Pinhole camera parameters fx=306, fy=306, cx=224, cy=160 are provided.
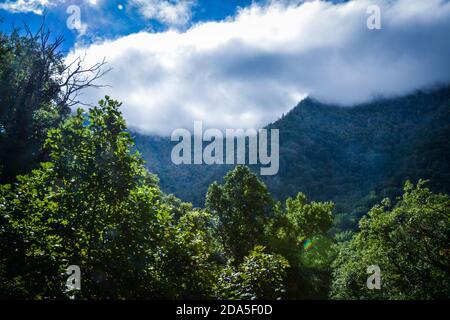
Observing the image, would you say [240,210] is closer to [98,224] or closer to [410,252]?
[410,252]

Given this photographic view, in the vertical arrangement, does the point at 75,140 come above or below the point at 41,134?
below

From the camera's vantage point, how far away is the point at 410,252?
1864 centimetres

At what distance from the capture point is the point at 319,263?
139ft

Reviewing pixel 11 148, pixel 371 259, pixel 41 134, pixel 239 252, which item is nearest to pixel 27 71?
pixel 41 134

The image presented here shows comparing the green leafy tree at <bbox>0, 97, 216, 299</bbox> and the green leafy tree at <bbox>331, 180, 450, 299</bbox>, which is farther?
the green leafy tree at <bbox>331, 180, 450, 299</bbox>

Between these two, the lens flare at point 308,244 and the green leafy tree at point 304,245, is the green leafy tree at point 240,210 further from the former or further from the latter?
the lens flare at point 308,244

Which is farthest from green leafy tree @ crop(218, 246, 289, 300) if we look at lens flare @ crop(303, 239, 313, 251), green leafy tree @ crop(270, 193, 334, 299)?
lens flare @ crop(303, 239, 313, 251)

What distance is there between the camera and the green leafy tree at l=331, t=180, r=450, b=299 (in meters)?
17.1

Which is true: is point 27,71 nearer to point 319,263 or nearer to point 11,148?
point 11,148

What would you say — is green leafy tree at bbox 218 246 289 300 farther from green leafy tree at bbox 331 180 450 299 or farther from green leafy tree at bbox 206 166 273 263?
green leafy tree at bbox 206 166 273 263

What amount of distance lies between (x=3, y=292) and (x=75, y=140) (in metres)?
3.62

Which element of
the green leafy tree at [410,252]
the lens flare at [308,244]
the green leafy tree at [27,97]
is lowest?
the lens flare at [308,244]

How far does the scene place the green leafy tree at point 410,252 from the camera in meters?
17.1

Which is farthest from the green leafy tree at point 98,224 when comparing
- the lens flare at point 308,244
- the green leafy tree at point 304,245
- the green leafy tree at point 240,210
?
the lens flare at point 308,244
